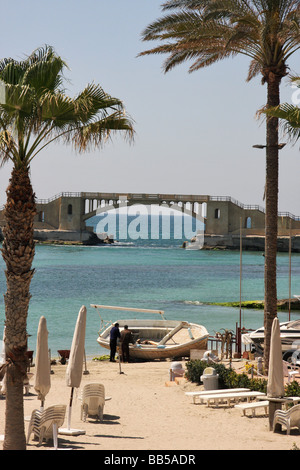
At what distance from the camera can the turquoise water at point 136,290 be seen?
34344 mm

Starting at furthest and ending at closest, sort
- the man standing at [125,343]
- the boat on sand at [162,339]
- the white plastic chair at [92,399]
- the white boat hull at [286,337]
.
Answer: the boat on sand at [162,339]
the man standing at [125,343]
the white boat hull at [286,337]
the white plastic chair at [92,399]

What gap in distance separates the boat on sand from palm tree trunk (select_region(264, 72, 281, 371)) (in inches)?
204

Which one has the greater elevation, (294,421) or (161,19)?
(161,19)

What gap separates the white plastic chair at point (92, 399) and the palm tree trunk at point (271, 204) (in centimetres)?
446

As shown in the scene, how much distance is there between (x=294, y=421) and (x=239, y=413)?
165 cm

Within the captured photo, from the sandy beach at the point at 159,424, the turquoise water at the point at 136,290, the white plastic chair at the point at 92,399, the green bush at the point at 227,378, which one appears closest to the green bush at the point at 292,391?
the sandy beach at the point at 159,424

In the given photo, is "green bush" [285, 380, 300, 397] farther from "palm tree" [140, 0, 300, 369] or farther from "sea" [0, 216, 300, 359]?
"sea" [0, 216, 300, 359]

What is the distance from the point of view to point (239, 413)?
11.5 meters

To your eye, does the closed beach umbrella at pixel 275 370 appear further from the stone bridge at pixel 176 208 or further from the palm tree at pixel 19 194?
the stone bridge at pixel 176 208

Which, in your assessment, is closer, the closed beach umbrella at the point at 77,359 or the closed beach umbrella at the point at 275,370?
the closed beach umbrella at the point at 275,370

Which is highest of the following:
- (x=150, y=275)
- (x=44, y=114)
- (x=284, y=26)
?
(x=284, y=26)
